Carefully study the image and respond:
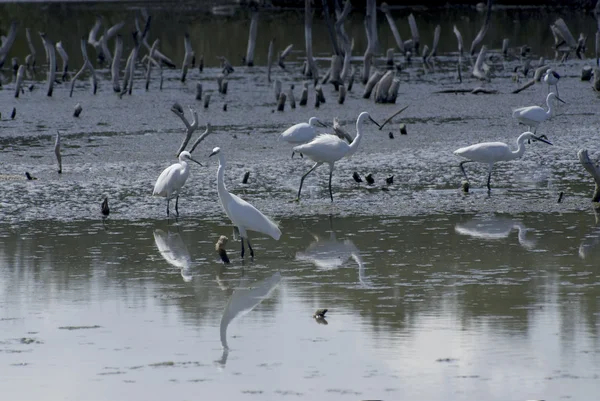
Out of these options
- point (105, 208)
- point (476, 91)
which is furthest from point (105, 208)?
point (476, 91)

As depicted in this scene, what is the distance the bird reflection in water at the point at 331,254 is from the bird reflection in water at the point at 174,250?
1.00 meters

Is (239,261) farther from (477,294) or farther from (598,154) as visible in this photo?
(598,154)

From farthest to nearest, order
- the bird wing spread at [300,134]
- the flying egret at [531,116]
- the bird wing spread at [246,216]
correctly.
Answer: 1. the flying egret at [531,116]
2. the bird wing spread at [300,134]
3. the bird wing spread at [246,216]

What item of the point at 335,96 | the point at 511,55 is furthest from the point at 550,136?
the point at 511,55

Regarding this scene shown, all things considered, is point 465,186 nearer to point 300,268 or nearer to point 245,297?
point 300,268

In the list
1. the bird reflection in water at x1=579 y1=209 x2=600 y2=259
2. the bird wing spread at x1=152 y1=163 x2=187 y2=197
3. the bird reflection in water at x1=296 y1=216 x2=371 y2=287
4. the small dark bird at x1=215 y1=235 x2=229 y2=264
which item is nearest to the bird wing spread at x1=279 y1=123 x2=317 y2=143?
the bird wing spread at x1=152 y1=163 x2=187 y2=197

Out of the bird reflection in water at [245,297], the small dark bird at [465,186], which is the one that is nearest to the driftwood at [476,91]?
the small dark bird at [465,186]

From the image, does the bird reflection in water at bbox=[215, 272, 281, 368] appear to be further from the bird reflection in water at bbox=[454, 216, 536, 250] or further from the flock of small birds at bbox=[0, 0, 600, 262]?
the bird reflection in water at bbox=[454, 216, 536, 250]

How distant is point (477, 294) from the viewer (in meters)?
8.71

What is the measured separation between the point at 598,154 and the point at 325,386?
9590 millimetres

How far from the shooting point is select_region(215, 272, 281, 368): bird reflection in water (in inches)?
327

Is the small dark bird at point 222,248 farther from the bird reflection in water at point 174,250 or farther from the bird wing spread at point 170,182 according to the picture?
the bird wing spread at point 170,182

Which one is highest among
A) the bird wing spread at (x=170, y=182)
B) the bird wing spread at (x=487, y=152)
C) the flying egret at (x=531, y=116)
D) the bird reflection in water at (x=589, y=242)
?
the flying egret at (x=531, y=116)

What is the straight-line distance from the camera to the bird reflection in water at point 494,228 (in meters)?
10.8
